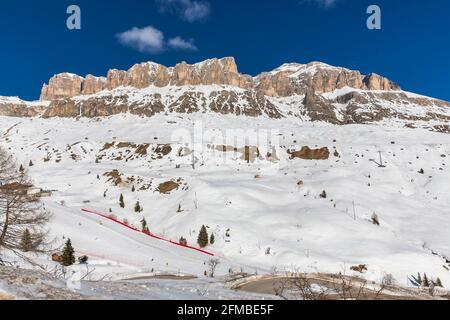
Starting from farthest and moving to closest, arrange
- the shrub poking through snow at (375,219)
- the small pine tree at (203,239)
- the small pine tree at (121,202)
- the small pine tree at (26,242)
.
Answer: the small pine tree at (121,202), the shrub poking through snow at (375,219), the small pine tree at (203,239), the small pine tree at (26,242)

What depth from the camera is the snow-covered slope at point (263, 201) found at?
34844 millimetres

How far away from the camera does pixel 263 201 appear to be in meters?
49.4

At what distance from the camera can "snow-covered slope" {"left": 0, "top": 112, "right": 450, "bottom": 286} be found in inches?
1372

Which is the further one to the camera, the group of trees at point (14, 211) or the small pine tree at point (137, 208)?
the small pine tree at point (137, 208)

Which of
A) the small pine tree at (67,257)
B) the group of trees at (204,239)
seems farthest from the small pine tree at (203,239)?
the small pine tree at (67,257)

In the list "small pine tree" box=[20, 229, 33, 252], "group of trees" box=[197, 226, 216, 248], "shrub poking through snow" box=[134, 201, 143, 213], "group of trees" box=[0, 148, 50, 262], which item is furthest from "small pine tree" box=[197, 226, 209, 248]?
"small pine tree" box=[20, 229, 33, 252]

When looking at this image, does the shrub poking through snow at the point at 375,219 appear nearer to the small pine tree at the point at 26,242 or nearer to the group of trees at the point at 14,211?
the group of trees at the point at 14,211

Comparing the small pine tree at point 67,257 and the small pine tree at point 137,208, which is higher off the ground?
the small pine tree at point 137,208

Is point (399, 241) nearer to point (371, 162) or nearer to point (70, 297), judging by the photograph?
point (371, 162)

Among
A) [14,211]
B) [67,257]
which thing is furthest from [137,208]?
[14,211]

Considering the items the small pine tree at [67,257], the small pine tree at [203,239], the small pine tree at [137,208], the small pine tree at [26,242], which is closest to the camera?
the small pine tree at [26,242]

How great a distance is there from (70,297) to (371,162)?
65.7 meters

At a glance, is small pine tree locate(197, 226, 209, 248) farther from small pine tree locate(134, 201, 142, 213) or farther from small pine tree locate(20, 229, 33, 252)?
small pine tree locate(20, 229, 33, 252)

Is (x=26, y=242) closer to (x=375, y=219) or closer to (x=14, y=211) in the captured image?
(x=14, y=211)
